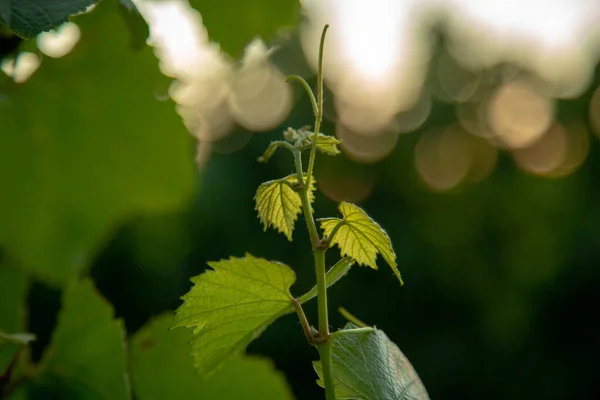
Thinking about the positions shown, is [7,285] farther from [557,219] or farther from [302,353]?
[557,219]

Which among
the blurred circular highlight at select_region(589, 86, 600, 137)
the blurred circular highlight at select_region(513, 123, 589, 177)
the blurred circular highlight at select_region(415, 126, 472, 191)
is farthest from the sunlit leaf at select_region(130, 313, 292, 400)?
the blurred circular highlight at select_region(589, 86, 600, 137)

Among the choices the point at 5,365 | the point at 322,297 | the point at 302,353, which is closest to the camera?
the point at 322,297

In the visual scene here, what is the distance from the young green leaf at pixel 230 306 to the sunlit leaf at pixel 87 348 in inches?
6.7

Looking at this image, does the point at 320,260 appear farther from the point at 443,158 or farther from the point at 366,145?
the point at 443,158

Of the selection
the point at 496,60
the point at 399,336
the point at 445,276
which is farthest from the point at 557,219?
the point at 496,60

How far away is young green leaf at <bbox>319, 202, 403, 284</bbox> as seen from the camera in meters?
0.34

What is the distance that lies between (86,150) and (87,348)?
0.73ft

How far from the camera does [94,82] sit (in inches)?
26.5

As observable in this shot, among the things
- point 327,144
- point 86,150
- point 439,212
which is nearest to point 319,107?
point 327,144

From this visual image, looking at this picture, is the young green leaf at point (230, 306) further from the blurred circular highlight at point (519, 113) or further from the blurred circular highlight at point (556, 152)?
the blurred circular highlight at point (519, 113)

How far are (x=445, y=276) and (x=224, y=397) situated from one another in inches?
407

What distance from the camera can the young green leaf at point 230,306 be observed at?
0.36 meters

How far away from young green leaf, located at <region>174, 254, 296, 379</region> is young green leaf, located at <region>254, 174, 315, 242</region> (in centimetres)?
2

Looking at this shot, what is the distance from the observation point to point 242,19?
638 millimetres
